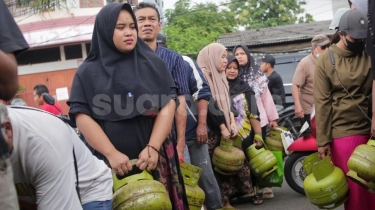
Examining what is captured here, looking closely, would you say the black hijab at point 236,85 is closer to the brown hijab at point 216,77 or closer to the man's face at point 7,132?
the brown hijab at point 216,77

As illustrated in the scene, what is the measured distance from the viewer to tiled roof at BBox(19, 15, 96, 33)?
2741 cm

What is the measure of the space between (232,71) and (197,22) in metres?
28.4

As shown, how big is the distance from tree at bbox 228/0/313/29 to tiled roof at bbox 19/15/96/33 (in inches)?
852

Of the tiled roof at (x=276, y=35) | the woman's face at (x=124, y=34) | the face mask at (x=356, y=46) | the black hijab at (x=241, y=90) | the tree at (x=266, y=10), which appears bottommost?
the tree at (x=266, y=10)

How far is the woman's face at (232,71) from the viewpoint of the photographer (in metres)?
6.89

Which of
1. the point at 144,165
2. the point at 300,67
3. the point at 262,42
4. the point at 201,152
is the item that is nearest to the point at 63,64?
the point at 262,42

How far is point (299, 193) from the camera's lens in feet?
23.7

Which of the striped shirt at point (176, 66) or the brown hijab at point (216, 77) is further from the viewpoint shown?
the brown hijab at point (216, 77)

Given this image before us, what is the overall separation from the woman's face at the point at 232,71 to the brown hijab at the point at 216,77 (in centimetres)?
66

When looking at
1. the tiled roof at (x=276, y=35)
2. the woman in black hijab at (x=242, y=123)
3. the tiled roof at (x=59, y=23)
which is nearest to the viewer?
the woman in black hijab at (x=242, y=123)

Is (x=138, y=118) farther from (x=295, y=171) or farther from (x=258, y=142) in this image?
(x=295, y=171)

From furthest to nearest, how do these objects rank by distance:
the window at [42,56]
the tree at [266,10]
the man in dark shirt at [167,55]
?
the tree at [266,10], the window at [42,56], the man in dark shirt at [167,55]

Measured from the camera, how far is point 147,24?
15.5 ft

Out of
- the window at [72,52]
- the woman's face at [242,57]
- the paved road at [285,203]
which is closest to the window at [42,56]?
the window at [72,52]
